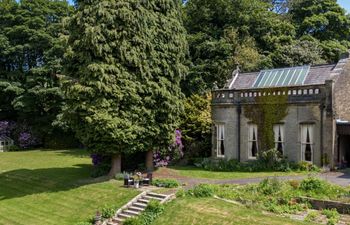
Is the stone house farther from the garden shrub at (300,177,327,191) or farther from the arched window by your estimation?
the garden shrub at (300,177,327,191)

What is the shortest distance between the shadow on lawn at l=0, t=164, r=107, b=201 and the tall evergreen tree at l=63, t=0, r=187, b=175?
9.21ft

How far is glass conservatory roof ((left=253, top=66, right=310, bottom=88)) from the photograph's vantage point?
29517mm

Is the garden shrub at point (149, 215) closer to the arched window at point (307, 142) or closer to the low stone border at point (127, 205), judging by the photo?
the low stone border at point (127, 205)

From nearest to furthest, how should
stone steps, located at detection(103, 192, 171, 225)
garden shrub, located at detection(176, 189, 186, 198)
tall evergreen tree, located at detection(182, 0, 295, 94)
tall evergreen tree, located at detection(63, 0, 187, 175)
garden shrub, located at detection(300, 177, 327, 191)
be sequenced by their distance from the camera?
garden shrub, located at detection(300, 177, 327, 191) → stone steps, located at detection(103, 192, 171, 225) → garden shrub, located at detection(176, 189, 186, 198) → tall evergreen tree, located at detection(63, 0, 187, 175) → tall evergreen tree, located at detection(182, 0, 295, 94)

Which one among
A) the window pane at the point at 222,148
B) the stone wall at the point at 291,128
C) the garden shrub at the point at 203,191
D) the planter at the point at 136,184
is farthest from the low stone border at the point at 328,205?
the window pane at the point at 222,148

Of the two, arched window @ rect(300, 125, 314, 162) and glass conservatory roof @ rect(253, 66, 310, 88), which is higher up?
glass conservatory roof @ rect(253, 66, 310, 88)

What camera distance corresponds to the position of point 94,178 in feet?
87.0

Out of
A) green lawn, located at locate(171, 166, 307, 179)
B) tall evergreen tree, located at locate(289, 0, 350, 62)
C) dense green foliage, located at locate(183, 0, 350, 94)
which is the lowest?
green lawn, located at locate(171, 166, 307, 179)

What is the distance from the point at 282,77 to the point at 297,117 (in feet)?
16.6

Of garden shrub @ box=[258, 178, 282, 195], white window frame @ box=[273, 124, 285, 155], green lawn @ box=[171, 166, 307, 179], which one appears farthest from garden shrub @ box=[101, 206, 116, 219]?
white window frame @ box=[273, 124, 285, 155]

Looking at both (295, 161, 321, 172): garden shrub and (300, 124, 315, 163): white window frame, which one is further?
(300, 124, 315, 163): white window frame

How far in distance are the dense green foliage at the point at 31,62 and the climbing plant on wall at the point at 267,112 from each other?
30791mm

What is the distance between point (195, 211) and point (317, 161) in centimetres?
1219

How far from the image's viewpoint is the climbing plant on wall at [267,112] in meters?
27.5
